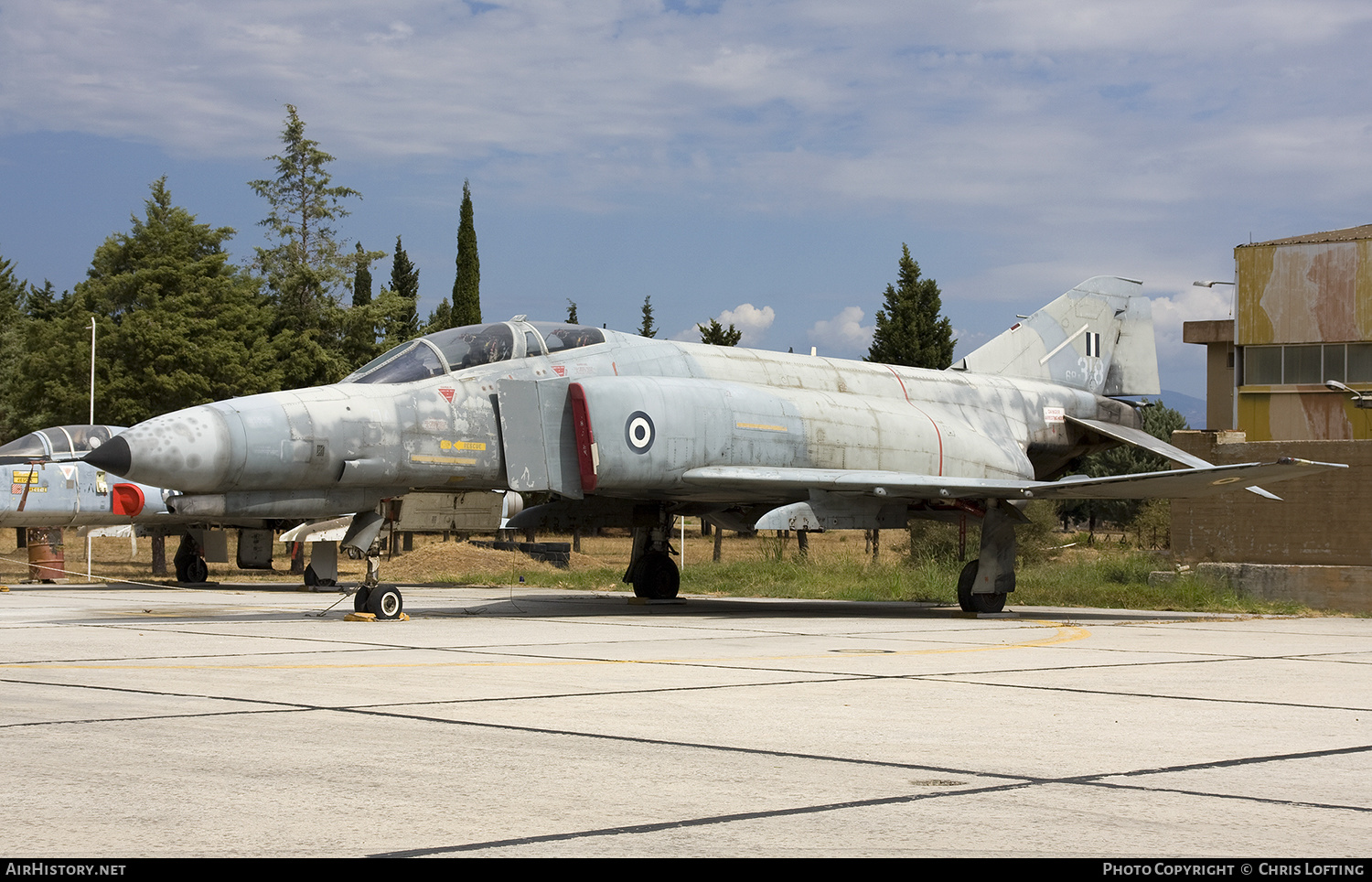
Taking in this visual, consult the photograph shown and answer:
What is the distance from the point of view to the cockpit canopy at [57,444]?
68.3 feet

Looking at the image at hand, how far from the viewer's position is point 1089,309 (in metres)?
20.0

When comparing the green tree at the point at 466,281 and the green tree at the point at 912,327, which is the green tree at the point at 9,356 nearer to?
the green tree at the point at 466,281

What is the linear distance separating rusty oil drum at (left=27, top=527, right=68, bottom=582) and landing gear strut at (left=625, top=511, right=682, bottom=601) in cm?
1173

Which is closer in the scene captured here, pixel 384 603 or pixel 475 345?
pixel 384 603

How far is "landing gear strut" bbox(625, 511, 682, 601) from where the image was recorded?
57.2ft

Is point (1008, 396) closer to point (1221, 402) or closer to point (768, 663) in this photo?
point (768, 663)

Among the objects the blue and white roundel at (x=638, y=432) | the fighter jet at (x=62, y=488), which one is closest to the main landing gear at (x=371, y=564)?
the blue and white roundel at (x=638, y=432)

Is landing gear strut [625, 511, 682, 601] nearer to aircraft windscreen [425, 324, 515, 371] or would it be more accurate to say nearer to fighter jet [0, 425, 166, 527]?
→ aircraft windscreen [425, 324, 515, 371]

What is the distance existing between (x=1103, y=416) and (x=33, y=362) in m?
39.5

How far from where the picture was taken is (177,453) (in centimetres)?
1128

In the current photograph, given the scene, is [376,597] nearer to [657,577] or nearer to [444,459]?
[444,459]

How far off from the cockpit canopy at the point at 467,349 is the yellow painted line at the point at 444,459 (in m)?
0.81

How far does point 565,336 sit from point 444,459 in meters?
2.22

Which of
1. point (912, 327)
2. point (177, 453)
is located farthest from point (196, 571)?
point (912, 327)
